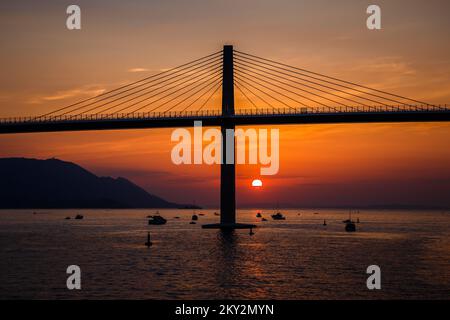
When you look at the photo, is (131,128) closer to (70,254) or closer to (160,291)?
(70,254)

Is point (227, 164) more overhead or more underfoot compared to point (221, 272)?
more overhead

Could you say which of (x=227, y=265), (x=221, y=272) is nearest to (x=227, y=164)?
(x=227, y=265)

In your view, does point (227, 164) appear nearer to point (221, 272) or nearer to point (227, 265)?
point (227, 265)

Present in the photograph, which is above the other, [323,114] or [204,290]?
[323,114]

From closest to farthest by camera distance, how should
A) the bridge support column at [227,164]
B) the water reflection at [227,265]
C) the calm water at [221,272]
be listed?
1. the calm water at [221,272]
2. the water reflection at [227,265]
3. the bridge support column at [227,164]

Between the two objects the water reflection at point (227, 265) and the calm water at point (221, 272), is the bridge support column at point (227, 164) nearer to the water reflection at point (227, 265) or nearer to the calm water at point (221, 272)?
the water reflection at point (227, 265)

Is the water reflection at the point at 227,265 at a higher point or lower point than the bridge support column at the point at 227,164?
lower

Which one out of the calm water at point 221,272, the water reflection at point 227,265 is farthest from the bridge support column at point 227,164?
the calm water at point 221,272

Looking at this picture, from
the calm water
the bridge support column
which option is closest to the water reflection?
the calm water
